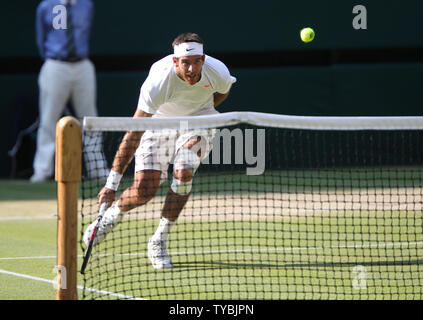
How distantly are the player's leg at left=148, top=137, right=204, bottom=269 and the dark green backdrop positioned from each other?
6.49m

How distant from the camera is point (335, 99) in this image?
13.2 m

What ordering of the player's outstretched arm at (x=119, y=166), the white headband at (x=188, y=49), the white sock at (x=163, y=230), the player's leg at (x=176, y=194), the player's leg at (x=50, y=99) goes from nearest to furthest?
the player's outstretched arm at (x=119, y=166) < the white headband at (x=188, y=49) < the player's leg at (x=176, y=194) < the white sock at (x=163, y=230) < the player's leg at (x=50, y=99)

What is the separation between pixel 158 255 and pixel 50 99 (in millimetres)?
6241

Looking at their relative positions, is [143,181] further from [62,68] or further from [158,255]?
[62,68]

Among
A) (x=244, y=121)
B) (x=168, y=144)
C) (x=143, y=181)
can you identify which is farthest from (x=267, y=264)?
(x=244, y=121)

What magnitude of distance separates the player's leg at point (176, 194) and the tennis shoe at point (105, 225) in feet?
1.00

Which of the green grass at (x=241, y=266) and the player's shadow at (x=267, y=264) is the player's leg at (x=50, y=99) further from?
the player's shadow at (x=267, y=264)

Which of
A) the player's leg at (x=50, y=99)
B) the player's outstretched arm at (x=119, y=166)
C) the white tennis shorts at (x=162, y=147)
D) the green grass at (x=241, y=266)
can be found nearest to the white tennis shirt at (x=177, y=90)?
the white tennis shorts at (x=162, y=147)

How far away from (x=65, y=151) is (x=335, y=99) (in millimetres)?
9119

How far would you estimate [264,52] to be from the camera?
43.5ft

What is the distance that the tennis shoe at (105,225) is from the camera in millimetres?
6336

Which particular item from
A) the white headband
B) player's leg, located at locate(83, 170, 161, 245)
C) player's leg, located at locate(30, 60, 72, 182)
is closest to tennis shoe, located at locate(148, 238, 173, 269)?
player's leg, located at locate(83, 170, 161, 245)
